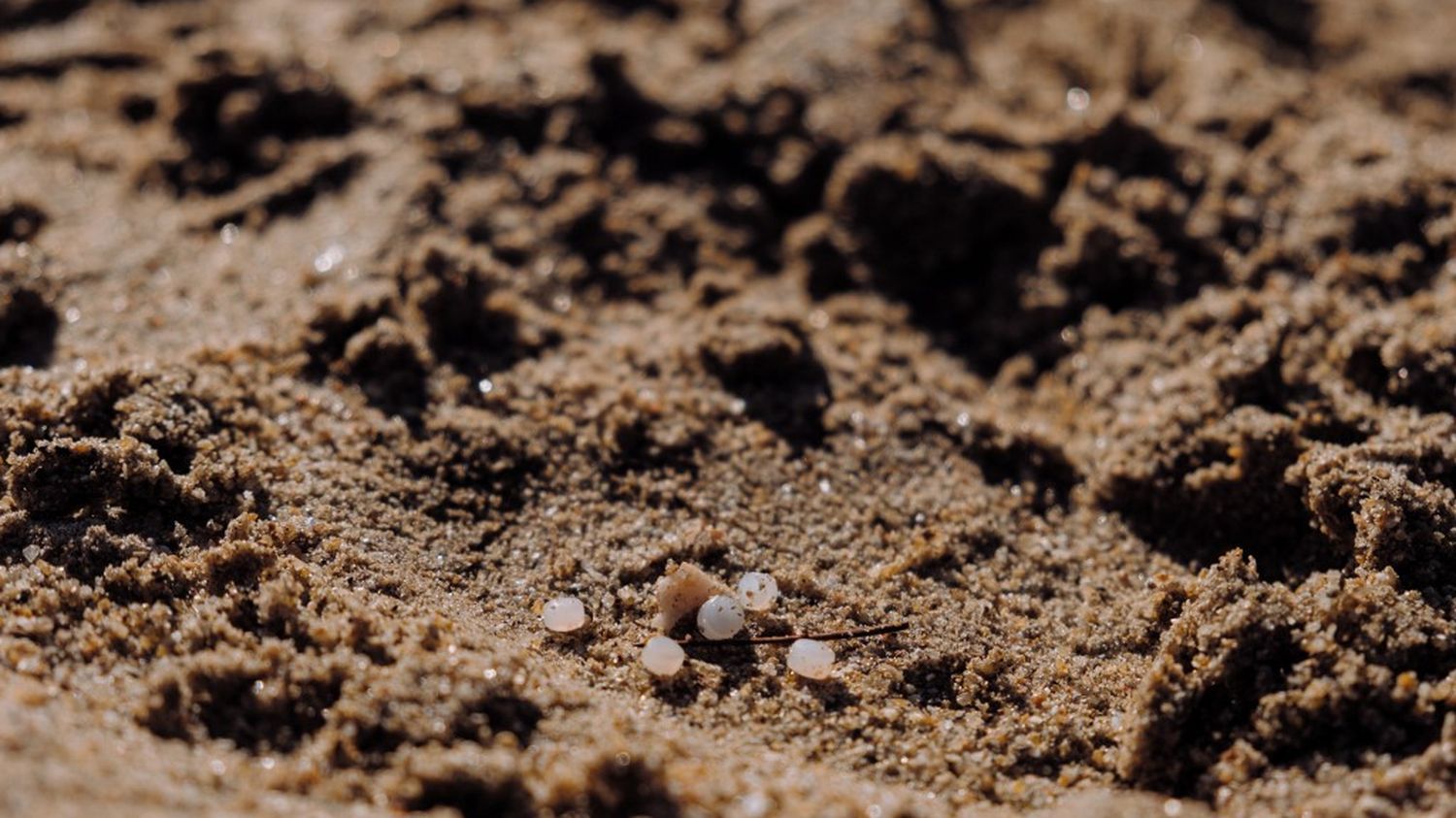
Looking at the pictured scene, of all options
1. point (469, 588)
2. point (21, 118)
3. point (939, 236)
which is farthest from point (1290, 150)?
point (21, 118)

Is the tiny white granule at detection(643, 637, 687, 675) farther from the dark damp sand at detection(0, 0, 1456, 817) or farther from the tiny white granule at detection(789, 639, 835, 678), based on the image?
the tiny white granule at detection(789, 639, 835, 678)

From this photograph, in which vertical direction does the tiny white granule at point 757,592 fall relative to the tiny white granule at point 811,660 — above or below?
above

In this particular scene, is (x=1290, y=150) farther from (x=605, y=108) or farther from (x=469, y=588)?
(x=469, y=588)

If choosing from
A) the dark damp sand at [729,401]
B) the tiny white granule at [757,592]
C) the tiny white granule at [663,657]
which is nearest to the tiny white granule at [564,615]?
the dark damp sand at [729,401]

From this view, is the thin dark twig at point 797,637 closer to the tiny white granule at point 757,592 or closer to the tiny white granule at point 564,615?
the tiny white granule at point 757,592

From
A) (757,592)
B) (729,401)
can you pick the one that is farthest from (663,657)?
(729,401)

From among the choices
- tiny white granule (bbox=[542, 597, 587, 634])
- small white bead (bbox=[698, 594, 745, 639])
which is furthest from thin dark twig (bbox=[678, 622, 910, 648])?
tiny white granule (bbox=[542, 597, 587, 634])

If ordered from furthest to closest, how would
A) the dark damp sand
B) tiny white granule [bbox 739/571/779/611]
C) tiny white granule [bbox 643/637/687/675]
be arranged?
tiny white granule [bbox 739/571/779/611] → tiny white granule [bbox 643/637/687/675] → the dark damp sand
